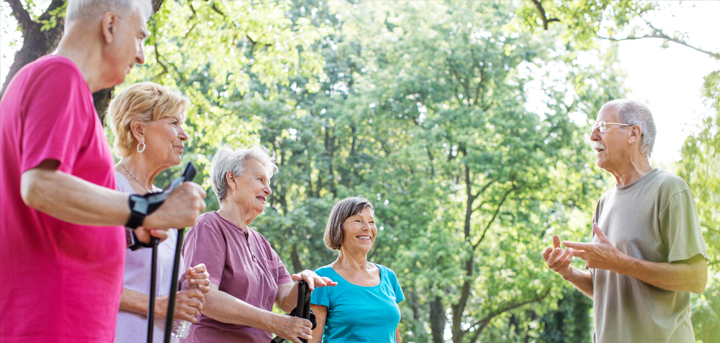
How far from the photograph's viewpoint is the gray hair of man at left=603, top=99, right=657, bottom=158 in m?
2.69

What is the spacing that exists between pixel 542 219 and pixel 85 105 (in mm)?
12269

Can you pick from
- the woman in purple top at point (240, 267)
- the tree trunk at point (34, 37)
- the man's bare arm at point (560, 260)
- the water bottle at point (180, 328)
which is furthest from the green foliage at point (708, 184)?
the tree trunk at point (34, 37)

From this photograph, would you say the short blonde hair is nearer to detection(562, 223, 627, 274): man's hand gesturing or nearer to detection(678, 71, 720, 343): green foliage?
detection(562, 223, 627, 274): man's hand gesturing

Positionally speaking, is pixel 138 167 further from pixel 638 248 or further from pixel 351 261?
pixel 638 248

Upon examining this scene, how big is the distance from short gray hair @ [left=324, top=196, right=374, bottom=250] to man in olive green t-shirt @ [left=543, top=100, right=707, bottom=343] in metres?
1.29

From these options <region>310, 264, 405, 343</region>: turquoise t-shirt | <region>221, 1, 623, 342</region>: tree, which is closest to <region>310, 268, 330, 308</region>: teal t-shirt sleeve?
<region>310, 264, 405, 343</region>: turquoise t-shirt

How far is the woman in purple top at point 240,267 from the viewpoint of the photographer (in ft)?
7.89

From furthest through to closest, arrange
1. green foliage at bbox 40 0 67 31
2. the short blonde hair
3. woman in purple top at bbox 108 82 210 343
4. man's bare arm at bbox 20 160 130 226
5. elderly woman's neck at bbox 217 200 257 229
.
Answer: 1. green foliage at bbox 40 0 67 31
2. elderly woman's neck at bbox 217 200 257 229
3. the short blonde hair
4. woman in purple top at bbox 108 82 210 343
5. man's bare arm at bbox 20 160 130 226

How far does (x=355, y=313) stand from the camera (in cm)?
308

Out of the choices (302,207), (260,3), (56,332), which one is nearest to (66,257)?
(56,332)

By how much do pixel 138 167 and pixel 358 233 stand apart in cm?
152

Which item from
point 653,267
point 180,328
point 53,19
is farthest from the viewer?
point 53,19

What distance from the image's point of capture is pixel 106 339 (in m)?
1.37

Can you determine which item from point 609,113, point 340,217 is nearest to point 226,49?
point 340,217
